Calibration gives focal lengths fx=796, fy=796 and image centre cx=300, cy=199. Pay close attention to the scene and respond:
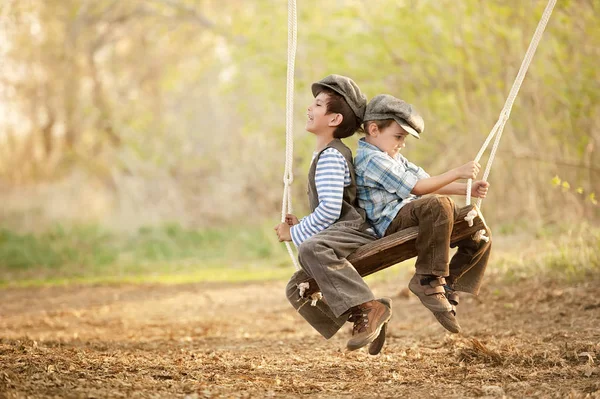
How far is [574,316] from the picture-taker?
5668 mm

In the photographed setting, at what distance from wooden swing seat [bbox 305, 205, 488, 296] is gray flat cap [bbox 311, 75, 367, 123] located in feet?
2.39

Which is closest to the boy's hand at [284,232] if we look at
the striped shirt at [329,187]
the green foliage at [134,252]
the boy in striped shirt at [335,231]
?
the boy in striped shirt at [335,231]

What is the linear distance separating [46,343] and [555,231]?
5826 millimetres

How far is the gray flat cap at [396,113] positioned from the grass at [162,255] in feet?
13.5

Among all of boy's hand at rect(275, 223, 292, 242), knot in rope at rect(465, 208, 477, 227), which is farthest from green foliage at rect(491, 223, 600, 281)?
boy's hand at rect(275, 223, 292, 242)

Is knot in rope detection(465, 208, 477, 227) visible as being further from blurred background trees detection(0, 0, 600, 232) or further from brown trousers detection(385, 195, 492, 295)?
blurred background trees detection(0, 0, 600, 232)

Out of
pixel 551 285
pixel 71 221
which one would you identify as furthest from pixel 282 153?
pixel 551 285

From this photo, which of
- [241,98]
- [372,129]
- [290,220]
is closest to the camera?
[372,129]

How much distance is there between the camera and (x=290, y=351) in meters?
5.22

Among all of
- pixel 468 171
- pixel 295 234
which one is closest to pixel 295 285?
pixel 295 234

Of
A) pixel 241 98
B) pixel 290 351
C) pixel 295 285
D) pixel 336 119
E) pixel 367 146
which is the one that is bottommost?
pixel 290 351

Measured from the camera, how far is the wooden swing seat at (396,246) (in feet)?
12.4

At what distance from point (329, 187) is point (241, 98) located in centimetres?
1102

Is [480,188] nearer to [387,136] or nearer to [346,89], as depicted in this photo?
[387,136]
